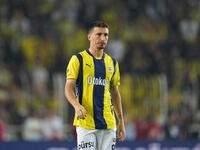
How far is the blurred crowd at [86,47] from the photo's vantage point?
405 inches

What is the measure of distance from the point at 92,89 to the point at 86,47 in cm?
734

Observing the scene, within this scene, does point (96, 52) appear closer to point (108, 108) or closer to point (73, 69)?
point (73, 69)

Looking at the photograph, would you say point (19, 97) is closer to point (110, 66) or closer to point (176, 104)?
point (176, 104)

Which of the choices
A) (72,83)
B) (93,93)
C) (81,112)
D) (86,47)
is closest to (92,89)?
(93,93)

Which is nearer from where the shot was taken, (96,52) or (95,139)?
(95,139)

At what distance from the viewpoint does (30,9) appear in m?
13.4

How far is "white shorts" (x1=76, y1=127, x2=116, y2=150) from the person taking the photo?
4914 millimetres

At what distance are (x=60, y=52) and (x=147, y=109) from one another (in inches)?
123

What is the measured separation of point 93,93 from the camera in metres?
5.02

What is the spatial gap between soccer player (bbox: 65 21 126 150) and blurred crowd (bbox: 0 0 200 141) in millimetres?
4967

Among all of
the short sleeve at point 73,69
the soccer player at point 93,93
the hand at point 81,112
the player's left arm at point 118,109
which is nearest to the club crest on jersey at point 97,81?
the soccer player at point 93,93

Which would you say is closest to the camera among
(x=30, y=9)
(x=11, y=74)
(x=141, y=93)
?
(x=141, y=93)

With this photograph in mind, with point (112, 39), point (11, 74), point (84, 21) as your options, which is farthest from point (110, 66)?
point (84, 21)

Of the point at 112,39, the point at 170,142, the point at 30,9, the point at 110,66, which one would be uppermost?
the point at 30,9
